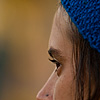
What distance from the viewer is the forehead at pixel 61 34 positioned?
1.55 m

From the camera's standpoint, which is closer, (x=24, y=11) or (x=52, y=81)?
(x=52, y=81)

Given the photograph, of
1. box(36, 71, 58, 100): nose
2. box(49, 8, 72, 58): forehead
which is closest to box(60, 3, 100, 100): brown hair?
box(49, 8, 72, 58): forehead

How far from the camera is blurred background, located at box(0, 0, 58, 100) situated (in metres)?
6.55

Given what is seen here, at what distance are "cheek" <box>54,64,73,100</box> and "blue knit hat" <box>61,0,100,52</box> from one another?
0.22 metres

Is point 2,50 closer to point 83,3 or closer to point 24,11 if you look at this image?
point 24,11

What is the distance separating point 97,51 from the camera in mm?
1463

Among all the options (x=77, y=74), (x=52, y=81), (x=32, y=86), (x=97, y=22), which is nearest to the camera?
(x=97, y=22)

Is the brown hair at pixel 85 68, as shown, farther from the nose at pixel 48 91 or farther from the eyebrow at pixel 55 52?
the nose at pixel 48 91

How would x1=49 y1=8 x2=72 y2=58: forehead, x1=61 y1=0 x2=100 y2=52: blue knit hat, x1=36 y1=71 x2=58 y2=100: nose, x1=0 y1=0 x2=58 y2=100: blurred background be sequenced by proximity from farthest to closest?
x1=0 y1=0 x2=58 y2=100: blurred background < x1=36 y1=71 x2=58 y2=100: nose < x1=49 y1=8 x2=72 y2=58: forehead < x1=61 y1=0 x2=100 y2=52: blue knit hat

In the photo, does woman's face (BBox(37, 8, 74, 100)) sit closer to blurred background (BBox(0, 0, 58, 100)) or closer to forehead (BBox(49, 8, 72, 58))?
forehead (BBox(49, 8, 72, 58))

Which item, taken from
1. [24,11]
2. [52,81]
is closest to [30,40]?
[24,11]

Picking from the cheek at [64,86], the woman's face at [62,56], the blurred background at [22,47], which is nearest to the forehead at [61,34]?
the woman's face at [62,56]

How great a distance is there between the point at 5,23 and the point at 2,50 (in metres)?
0.61

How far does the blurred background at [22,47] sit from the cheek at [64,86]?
4784mm
